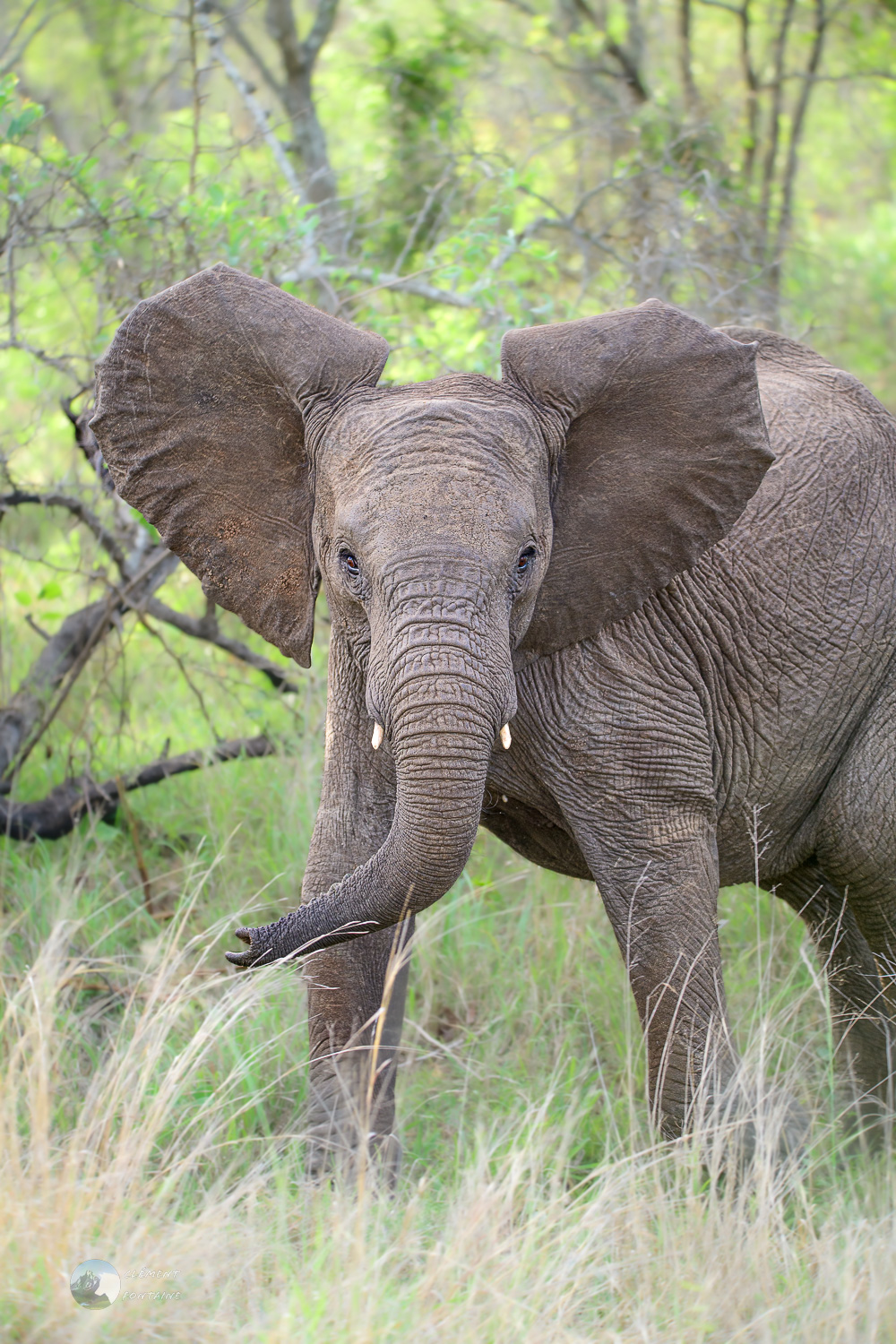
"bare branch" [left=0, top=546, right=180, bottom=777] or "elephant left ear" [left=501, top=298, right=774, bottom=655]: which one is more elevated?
"elephant left ear" [left=501, top=298, right=774, bottom=655]

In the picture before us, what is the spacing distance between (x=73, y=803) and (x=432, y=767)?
2.90 metres

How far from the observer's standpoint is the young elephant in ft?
10.0

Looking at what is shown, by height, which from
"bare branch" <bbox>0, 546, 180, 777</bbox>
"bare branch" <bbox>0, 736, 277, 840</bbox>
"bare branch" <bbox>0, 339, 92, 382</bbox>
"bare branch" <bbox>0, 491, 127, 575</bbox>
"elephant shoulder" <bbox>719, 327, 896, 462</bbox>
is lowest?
"bare branch" <bbox>0, 736, 277, 840</bbox>

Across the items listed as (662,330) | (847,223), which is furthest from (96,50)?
(662,330)

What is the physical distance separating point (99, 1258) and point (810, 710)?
2.28m

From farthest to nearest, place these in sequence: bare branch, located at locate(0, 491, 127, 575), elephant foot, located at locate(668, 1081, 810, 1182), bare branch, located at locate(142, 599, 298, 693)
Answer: bare branch, located at locate(142, 599, 298, 693) < bare branch, located at locate(0, 491, 127, 575) < elephant foot, located at locate(668, 1081, 810, 1182)

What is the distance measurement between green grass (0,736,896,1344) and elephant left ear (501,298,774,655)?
1131 mm

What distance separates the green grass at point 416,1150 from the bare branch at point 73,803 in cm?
9

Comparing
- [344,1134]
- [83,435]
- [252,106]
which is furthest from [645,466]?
[252,106]

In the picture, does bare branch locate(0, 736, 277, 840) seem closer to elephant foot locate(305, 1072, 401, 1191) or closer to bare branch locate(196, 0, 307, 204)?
elephant foot locate(305, 1072, 401, 1191)

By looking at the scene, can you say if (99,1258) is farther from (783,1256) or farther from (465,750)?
(783,1256)

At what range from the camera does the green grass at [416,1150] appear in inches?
110

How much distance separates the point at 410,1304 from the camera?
2.75m

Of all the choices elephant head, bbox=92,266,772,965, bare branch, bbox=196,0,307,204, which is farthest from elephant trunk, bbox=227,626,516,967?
bare branch, bbox=196,0,307,204
